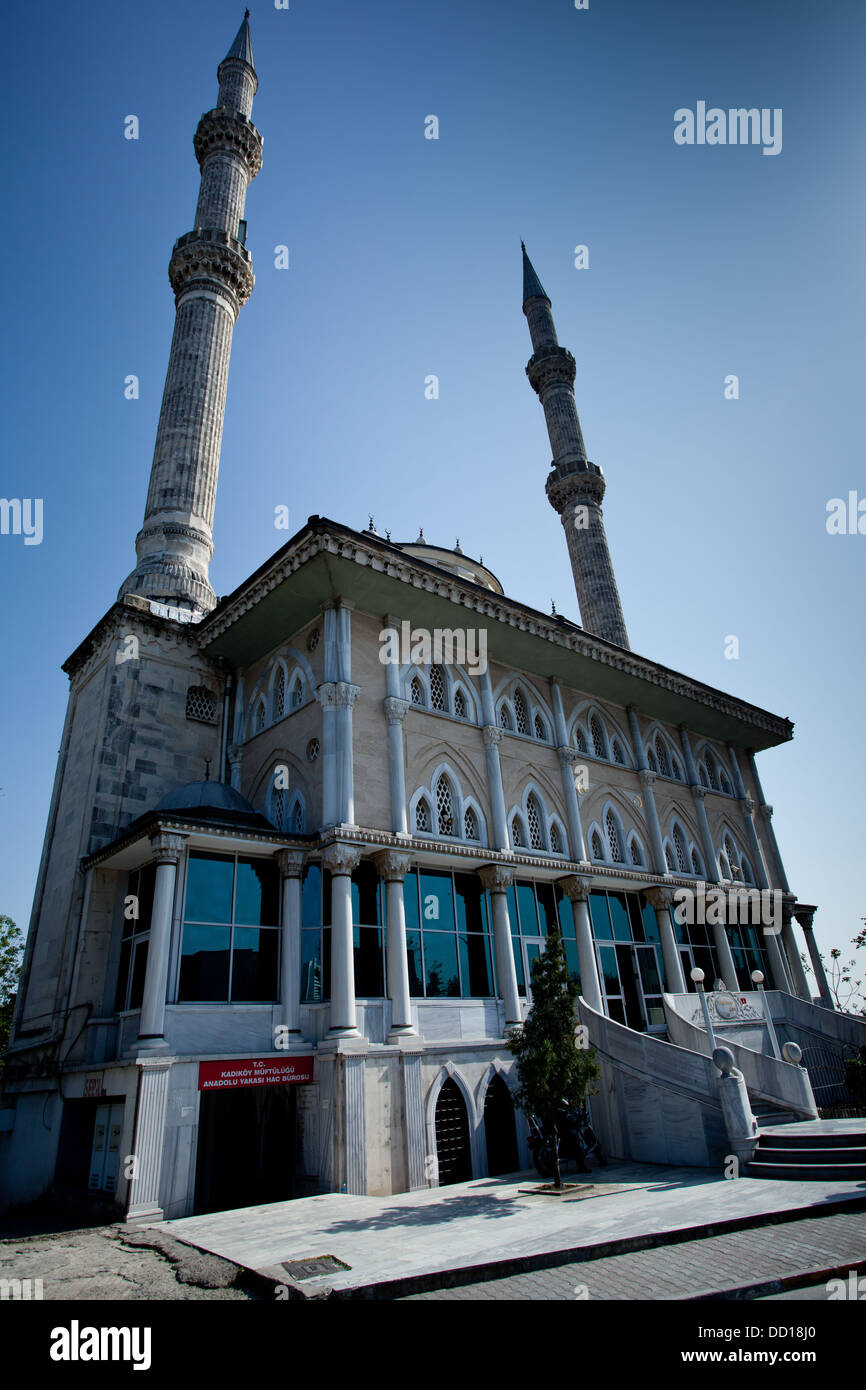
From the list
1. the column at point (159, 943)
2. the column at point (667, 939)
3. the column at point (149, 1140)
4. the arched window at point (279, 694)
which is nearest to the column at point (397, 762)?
the arched window at point (279, 694)

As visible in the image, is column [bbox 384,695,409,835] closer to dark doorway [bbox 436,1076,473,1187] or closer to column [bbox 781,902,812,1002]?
dark doorway [bbox 436,1076,473,1187]

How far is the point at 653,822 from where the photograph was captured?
72.1 feet

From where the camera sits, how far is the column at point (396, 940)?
1411cm

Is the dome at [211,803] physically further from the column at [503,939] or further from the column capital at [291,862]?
the column at [503,939]

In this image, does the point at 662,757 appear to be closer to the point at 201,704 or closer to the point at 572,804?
the point at 572,804

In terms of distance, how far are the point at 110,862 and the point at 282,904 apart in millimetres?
3558

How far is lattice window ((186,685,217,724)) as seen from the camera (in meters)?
18.6

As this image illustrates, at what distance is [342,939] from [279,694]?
6.07m

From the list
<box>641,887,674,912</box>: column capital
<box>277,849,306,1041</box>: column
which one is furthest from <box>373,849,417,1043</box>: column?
<box>641,887,674,912</box>: column capital

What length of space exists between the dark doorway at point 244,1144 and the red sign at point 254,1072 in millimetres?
1078

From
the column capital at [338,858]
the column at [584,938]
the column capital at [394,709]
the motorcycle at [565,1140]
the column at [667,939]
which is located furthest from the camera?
the column at [667,939]

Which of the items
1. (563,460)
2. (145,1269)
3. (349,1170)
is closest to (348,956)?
(349,1170)

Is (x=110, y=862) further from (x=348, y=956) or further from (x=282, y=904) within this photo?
(x=348, y=956)
